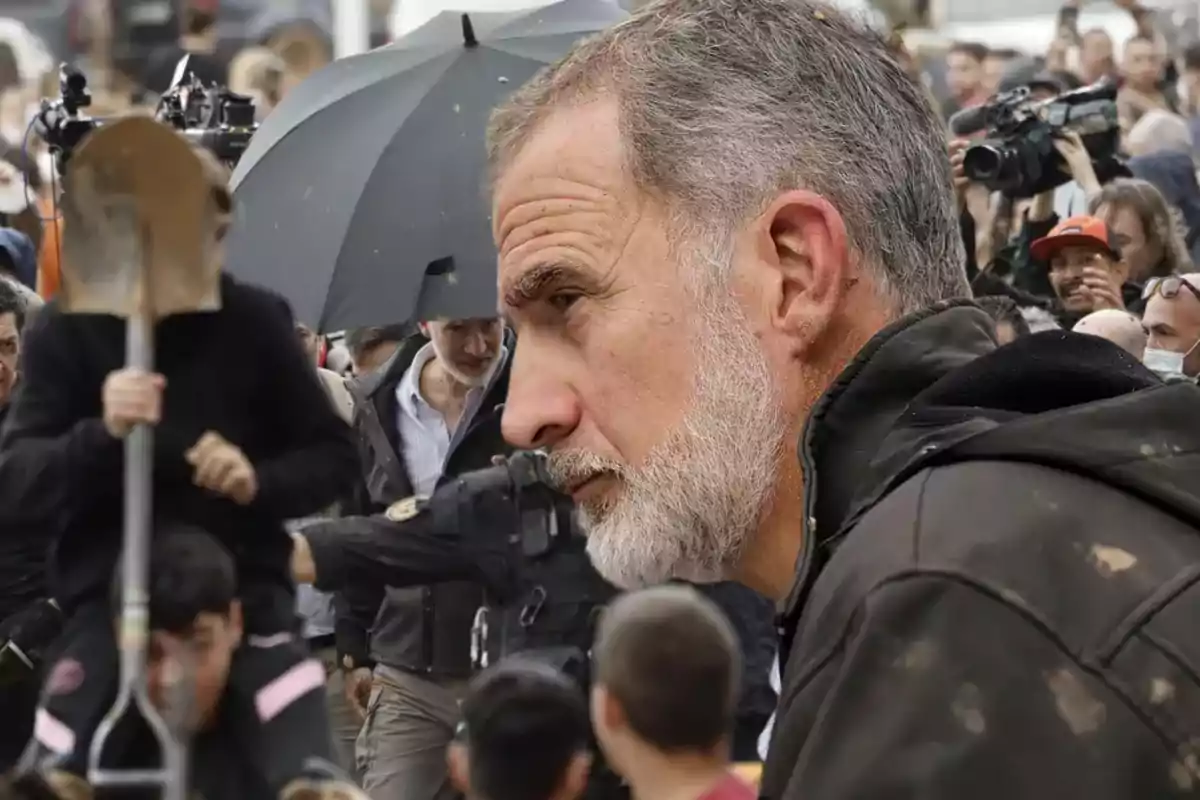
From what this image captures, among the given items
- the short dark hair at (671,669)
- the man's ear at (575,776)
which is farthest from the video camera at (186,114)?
the short dark hair at (671,669)

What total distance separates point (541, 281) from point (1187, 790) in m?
0.80

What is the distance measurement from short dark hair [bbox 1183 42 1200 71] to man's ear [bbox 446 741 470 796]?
7159 millimetres

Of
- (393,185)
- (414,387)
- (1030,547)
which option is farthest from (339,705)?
(1030,547)

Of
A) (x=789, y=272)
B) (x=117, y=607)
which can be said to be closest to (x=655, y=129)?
(x=789, y=272)

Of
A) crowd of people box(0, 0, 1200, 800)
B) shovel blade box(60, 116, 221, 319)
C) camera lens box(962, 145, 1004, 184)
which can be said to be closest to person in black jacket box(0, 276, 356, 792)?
shovel blade box(60, 116, 221, 319)

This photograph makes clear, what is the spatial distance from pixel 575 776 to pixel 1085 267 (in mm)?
2345

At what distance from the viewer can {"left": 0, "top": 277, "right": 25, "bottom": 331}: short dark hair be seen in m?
5.92

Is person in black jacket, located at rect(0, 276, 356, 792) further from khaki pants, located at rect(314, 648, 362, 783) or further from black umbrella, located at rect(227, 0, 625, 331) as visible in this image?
khaki pants, located at rect(314, 648, 362, 783)

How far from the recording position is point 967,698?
1177 millimetres

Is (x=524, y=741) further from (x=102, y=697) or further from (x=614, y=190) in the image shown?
(x=614, y=190)

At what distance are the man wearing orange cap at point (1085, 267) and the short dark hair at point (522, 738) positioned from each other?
7.00ft

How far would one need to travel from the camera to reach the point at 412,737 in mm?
5574

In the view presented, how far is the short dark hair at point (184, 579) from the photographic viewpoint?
448 centimetres

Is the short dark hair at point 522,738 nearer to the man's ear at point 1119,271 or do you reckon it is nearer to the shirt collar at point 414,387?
the shirt collar at point 414,387
